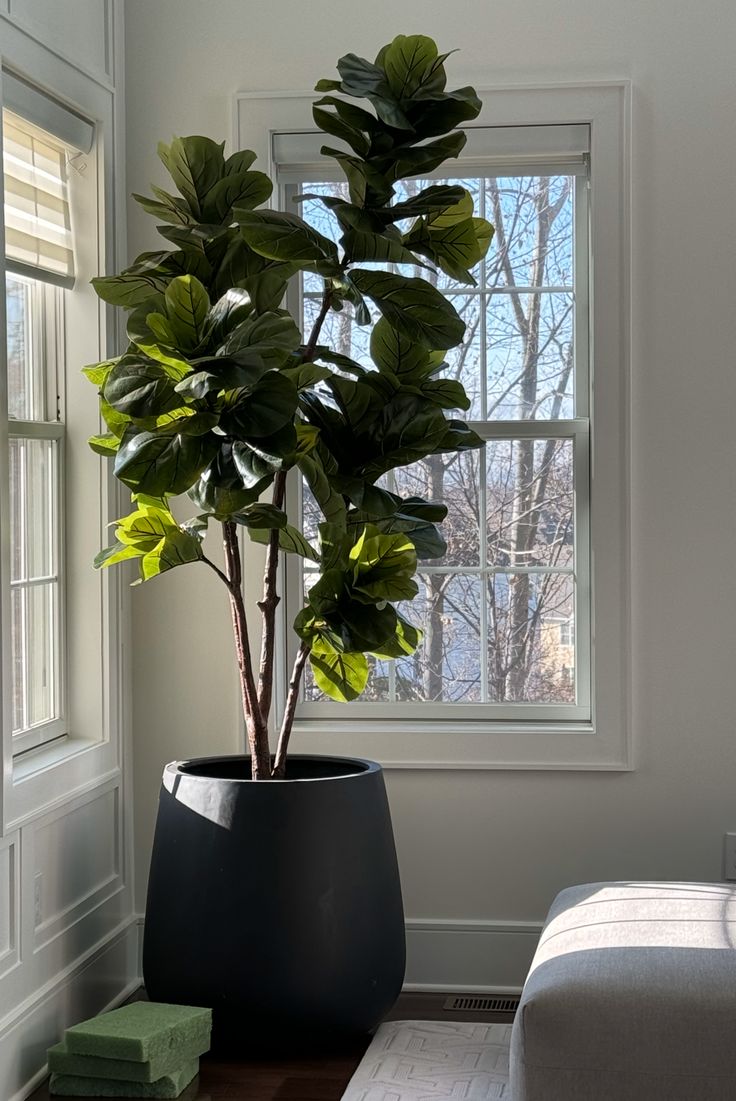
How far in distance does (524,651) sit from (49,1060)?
1.69 m

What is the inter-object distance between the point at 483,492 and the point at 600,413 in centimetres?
42

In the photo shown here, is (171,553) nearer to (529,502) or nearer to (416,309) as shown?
(416,309)

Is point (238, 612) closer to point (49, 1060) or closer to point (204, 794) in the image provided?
point (204, 794)

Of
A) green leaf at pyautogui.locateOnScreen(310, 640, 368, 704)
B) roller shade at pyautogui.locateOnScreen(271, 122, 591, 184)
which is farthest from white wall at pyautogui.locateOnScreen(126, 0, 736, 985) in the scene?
green leaf at pyautogui.locateOnScreen(310, 640, 368, 704)

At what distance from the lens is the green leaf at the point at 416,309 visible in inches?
115

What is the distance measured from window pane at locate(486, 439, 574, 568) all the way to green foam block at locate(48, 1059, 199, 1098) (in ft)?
5.45

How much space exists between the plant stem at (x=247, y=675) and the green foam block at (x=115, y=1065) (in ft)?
2.19

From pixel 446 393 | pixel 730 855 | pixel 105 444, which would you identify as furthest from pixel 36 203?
pixel 730 855

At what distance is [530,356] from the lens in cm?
368

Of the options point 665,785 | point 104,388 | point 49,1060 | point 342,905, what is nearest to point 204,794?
point 342,905

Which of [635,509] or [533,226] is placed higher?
[533,226]

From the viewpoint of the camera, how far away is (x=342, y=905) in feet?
9.81

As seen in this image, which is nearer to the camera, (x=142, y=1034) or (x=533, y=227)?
(x=142, y=1034)

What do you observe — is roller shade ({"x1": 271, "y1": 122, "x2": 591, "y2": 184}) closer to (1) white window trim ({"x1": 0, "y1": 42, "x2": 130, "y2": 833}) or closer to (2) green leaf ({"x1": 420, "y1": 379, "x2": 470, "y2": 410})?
(1) white window trim ({"x1": 0, "y1": 42, "x2": 130, "y2": 833})
